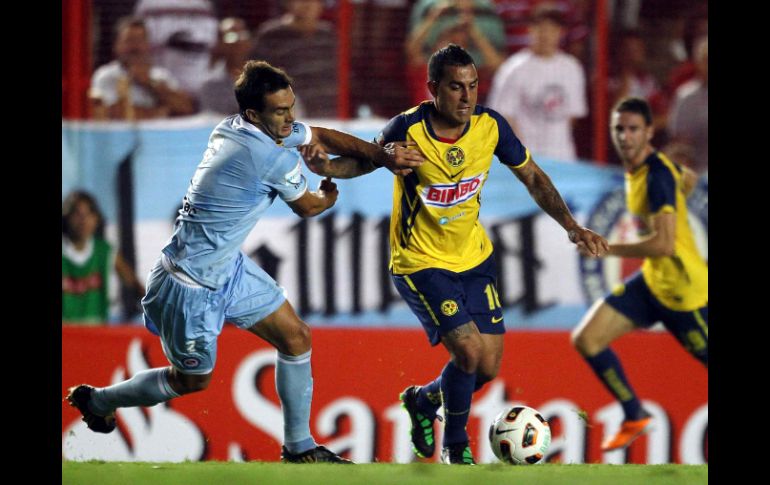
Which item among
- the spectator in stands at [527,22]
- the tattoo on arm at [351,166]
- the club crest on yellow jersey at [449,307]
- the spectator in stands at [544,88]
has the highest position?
the spectator in stands at [527,22]

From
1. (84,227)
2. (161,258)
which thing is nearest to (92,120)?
(84,227)

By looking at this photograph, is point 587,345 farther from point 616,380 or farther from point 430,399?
point 430,399

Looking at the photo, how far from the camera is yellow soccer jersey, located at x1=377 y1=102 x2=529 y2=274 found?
24.7ft

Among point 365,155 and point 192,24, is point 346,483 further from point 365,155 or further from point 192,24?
point 192,24

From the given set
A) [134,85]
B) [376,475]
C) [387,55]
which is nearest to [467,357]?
[376,475]

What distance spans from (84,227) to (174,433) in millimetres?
1928

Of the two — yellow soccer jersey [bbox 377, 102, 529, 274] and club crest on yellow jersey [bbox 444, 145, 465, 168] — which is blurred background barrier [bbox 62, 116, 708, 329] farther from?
club crest on yellow jersey [bbox 444, 145, 465, 168]

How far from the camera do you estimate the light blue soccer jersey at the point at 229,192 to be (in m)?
6.80

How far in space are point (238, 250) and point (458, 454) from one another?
5.86ft

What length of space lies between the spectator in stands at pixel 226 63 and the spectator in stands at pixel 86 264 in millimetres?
1339

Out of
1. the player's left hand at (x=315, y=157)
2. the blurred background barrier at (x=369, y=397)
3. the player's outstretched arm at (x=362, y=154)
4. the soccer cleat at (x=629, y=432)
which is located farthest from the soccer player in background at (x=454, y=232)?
the blurred background barrier at (x=369, y=397)

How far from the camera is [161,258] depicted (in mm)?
7203

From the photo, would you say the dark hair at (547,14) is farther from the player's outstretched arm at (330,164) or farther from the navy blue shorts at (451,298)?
the player's outstretched arm at (330,164)

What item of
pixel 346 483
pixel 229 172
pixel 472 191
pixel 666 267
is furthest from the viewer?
pixel 666 267
